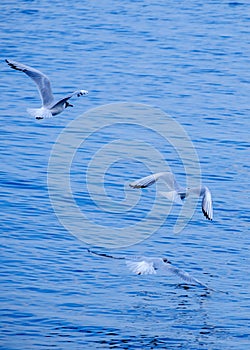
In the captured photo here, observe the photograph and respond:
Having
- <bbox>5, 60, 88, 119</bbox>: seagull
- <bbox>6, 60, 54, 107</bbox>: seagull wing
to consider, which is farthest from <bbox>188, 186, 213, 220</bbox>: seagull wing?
<bbox>6, 60, 54, 107</bbox>: seagull wing

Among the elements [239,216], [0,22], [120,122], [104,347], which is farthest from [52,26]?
[104,347]

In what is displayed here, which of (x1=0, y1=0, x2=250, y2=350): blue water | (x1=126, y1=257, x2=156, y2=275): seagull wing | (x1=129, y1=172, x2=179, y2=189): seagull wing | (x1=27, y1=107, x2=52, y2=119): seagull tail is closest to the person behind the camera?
(x1=0, y1=0, x2=250, y2=350): blue water

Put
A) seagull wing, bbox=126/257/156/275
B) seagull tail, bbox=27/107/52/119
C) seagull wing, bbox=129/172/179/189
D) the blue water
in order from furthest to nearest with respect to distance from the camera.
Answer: seagull tail, bbox=27/107/52/119 → seagull wing, bbox=129/172/179/189 → seagull wing, bbox=126/257/156/275 → the blue water

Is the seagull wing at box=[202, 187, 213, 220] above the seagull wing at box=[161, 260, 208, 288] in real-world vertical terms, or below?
above

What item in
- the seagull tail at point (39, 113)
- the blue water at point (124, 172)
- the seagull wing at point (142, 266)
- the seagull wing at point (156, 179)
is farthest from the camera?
the seagull tail at point (39, 113)

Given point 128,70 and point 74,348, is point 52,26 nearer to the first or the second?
point 128,70

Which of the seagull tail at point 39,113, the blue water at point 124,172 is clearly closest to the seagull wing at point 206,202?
the blue water at point 124,172

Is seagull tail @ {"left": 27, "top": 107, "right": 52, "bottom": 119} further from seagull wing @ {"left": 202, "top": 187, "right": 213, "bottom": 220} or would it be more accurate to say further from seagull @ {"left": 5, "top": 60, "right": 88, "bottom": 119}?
seagull wing @ {"left": 202, "top": 187, "right": 213, "bottom": 220}

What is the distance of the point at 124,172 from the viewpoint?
80.3 feet

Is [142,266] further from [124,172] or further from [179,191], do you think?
[124,172]

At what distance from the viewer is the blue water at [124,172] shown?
1709cm

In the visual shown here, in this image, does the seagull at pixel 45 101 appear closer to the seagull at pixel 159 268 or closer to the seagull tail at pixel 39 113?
the seagull tail at pixel 39 113

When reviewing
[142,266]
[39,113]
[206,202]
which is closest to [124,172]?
[39,113]

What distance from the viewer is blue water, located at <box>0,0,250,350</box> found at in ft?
56.1
